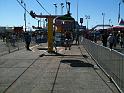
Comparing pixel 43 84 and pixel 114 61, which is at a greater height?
pixel 114 61

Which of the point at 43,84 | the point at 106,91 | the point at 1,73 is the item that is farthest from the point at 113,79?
the point at 1,73

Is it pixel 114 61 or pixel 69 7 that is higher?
pixel 69 7

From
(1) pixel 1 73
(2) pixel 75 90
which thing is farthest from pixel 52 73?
(2) pixel 75 90

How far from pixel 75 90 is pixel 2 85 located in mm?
2598

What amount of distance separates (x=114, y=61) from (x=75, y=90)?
170 cm

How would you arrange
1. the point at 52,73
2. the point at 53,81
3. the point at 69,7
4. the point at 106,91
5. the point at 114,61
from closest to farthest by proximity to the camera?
the point at 106,91 → the point at 114,61 → the point at 53,81 → the point at 52,73 → the point at 69,7

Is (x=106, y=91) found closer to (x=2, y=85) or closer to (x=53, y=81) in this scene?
(x=53, y=81)

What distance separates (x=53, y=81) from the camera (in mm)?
12875

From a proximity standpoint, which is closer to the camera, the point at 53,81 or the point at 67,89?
the point at 67,89

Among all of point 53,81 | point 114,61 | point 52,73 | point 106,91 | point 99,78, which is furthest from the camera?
point 52,73

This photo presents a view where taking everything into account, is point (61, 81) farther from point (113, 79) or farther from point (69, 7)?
point (69, 7)

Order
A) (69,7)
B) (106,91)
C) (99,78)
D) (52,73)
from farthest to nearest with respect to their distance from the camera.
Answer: (69,7) < (52,73) < (99,78) < (106,91)

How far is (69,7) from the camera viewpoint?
6172cm

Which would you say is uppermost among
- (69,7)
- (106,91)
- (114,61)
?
(69,7)
